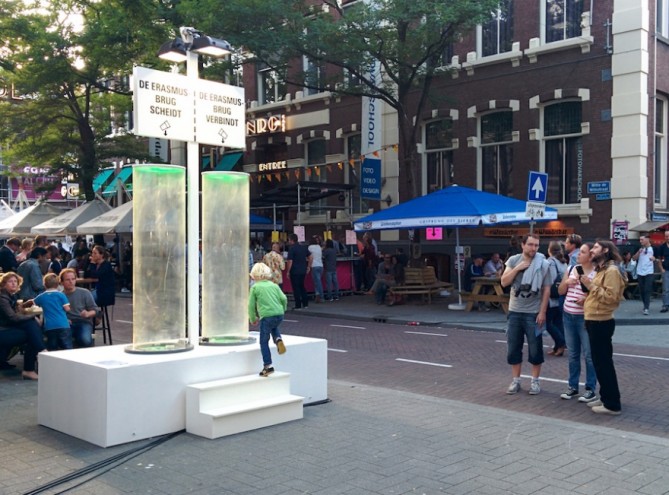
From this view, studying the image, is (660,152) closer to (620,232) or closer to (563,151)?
(563,151)

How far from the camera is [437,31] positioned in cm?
1844

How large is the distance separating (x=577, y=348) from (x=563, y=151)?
13.5 meters

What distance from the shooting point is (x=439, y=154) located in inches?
923

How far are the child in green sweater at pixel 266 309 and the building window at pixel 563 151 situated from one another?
1452 centimetres

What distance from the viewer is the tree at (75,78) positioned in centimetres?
2214

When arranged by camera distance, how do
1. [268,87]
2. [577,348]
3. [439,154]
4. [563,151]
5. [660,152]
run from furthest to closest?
[268,87]
[439,154]
[660,152]
[563,151]
[577,348]

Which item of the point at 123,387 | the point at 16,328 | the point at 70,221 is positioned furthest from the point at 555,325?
the point at 70,221

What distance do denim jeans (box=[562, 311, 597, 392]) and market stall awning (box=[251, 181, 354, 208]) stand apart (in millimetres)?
14187

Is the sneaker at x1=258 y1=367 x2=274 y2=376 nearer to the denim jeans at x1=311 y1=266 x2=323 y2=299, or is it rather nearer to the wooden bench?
the wooden bench

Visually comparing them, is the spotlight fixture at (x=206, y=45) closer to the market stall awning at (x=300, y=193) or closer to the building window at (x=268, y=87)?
the market stall awning at (x=300, y=193)

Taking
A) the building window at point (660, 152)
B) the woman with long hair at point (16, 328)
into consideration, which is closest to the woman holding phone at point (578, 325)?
the woman with long hair at point (16, 328)

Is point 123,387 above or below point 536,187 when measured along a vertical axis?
below

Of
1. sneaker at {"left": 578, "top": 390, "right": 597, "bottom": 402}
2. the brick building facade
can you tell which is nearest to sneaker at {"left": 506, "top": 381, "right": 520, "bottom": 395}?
sneaker at {"left": 578, "top": 390, "right": 597, "bottom": 402}

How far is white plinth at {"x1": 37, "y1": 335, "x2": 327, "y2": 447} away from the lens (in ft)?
20.2
